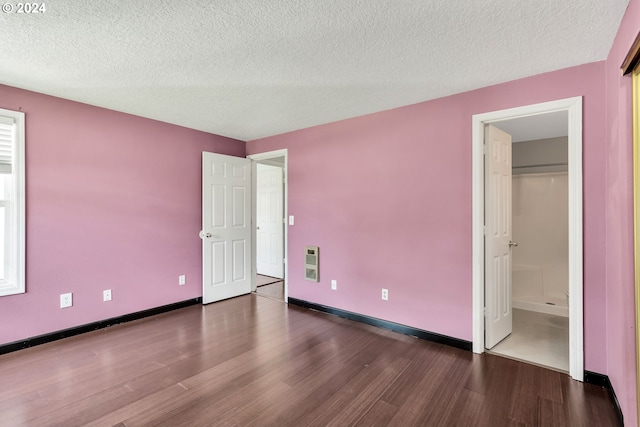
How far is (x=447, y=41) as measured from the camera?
1849mm

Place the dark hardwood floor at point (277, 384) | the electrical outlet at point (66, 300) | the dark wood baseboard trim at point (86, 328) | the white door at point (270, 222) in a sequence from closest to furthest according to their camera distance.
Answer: the dark hardwood floor at point (277, 384), the dark wood baseboard trim at point (86, 328), the electrical outlet at point (66, 300), the white door at point (270, 222)

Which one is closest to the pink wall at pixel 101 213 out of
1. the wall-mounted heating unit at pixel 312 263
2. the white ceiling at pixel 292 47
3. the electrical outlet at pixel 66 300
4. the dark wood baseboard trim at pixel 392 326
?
the electrical outlet at pixel 66 300

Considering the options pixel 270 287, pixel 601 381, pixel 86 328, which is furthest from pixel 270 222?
pixel 601 381

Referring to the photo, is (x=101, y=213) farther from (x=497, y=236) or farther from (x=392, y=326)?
(x=497, y=236)

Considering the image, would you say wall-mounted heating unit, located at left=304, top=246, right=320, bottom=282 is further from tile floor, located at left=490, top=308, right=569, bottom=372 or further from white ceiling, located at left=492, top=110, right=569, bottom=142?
white ceiling, located at left=492, top=110, right=569, bottom=142

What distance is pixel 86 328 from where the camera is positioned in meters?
2.99

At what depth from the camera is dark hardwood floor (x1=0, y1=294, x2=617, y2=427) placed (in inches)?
70.1

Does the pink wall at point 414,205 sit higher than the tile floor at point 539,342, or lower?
higher

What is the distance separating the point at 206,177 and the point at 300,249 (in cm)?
159

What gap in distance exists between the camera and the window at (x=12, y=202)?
2.56 meters

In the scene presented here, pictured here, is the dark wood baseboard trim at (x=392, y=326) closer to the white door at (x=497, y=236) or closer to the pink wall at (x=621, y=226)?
the white door at (x=497, y=236)

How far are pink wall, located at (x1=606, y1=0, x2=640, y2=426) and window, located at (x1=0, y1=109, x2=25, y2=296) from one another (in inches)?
169

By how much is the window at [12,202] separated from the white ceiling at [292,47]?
1.36 feet

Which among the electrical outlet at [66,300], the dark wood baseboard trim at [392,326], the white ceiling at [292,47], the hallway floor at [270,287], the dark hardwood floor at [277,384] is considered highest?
the white ceiling at [292,47]
